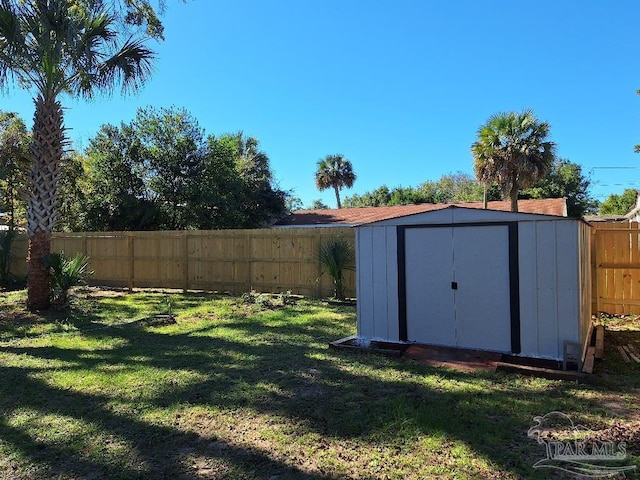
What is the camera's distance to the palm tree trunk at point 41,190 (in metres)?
8.94

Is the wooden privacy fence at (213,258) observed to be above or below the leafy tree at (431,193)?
below

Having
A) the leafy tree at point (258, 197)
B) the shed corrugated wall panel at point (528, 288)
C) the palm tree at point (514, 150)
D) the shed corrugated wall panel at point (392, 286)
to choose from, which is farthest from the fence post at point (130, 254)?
the palm tree at point (514, 150)

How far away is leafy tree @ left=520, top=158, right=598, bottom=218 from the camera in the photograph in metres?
28.0

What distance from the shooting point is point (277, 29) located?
12.3 meters

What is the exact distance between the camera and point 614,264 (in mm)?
7262

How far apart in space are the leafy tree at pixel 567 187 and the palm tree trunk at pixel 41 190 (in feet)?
86.0

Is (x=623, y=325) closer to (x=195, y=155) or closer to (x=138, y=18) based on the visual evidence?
(x=138, y=18)

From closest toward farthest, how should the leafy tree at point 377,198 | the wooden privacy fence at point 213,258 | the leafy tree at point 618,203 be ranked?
the wooden privacy fence at point 213,258 < the leafy tree at point 618,203 < the leafy tree at point 377,198

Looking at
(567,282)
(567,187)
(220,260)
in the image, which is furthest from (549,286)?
(567,187)

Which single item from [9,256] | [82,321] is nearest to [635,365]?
[82,321]

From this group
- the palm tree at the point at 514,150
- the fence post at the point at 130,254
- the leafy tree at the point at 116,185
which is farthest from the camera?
the leafy tree at the point at 116,185

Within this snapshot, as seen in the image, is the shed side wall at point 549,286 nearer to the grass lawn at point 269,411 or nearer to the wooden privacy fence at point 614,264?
the grass lawn at point 269,411

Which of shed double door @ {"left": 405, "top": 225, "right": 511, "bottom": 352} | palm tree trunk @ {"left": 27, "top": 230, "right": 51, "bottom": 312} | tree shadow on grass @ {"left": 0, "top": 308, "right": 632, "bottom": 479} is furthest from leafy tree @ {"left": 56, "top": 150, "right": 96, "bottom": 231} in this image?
shed double door @ {"left": 405, "top": 225, "right": 511, "bottom": 352}

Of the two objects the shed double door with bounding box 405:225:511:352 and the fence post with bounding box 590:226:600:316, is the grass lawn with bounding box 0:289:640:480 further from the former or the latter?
the fence post with bounding box 590:226:600:316
